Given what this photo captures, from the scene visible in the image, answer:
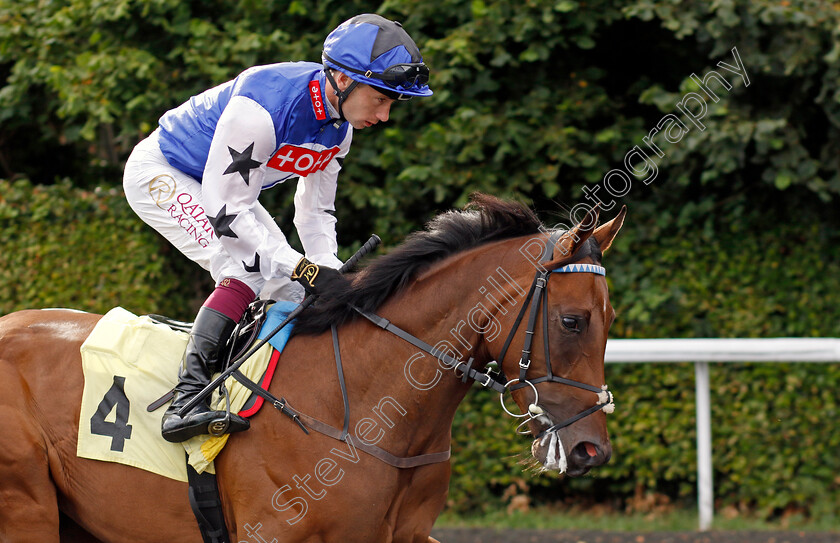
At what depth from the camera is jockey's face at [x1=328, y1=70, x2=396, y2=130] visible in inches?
120

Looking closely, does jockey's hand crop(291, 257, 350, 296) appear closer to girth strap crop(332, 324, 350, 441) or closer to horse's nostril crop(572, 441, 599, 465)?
girth strap crop(332, 324, 350, 441)

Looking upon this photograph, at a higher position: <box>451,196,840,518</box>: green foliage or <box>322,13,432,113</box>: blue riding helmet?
<box>322,13,432,113</box>: blue riding helmet

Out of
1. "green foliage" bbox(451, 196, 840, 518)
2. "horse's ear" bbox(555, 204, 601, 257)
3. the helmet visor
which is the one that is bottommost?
"green foliage" bbox(451, 196, 840, 518)

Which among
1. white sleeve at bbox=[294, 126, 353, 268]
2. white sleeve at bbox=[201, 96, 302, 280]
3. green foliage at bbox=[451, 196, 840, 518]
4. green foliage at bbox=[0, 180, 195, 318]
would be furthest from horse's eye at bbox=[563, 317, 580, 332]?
green foliage at bbox=[0, 180, 195, 318]

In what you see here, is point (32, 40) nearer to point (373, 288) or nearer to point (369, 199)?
point (369, 199)

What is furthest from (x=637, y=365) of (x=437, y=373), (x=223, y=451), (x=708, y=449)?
(x=223, y=451)

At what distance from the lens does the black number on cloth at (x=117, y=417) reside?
2.97 meters

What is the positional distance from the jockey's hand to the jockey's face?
1.92 feet

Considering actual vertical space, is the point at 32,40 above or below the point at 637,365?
above

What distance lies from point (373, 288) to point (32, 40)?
14.0 ft

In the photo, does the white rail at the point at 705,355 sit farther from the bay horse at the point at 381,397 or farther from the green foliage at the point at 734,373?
the bay horse at the point at 381,397

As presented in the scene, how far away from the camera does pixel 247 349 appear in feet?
9.87

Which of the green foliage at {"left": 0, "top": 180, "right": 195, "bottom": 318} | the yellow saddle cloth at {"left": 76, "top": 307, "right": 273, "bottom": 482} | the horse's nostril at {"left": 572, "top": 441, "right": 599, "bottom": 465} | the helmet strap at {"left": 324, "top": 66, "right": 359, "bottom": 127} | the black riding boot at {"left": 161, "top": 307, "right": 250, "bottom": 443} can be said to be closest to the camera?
the horse's nostril at {"left": 572, "top": 441, "right": 599, "bottom": 465}

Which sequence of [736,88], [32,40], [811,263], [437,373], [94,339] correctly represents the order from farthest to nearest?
[32,40] → [811,263] → [736,88] → [94,339] → [437,373]
